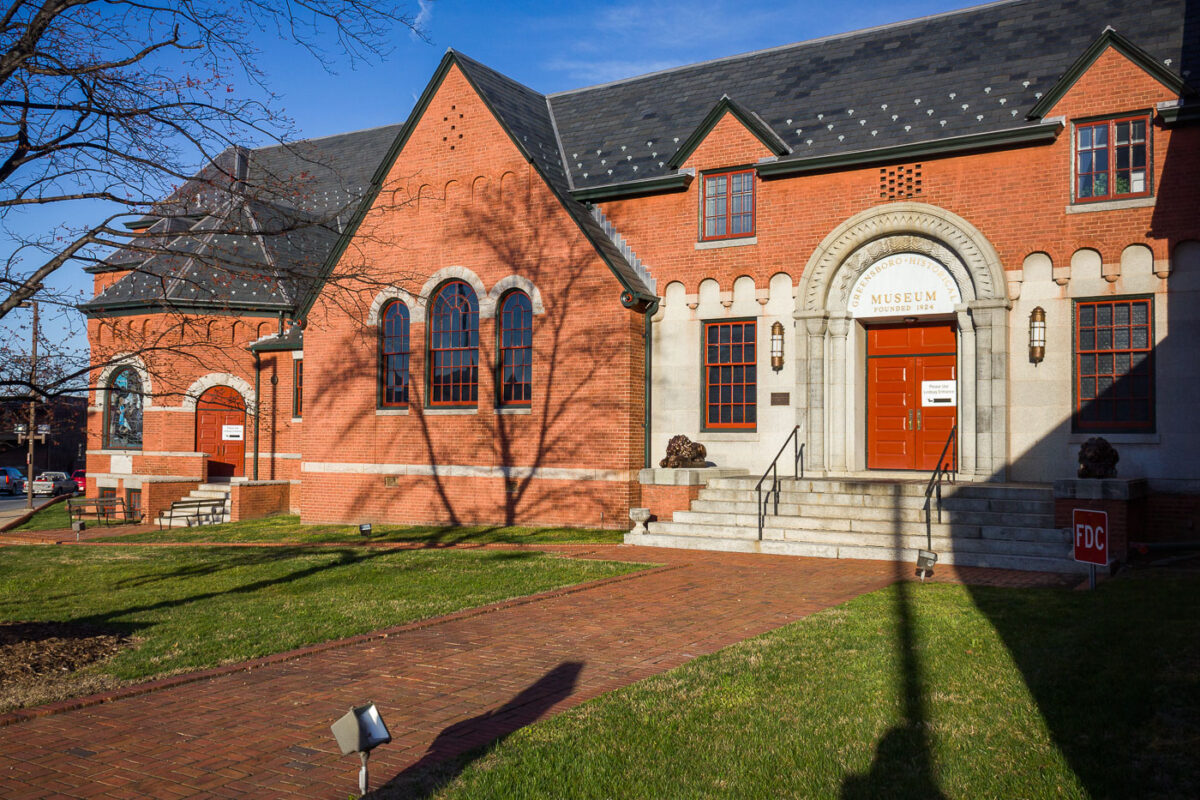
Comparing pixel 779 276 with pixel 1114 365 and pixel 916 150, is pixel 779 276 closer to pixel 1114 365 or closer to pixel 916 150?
pixel 916 150

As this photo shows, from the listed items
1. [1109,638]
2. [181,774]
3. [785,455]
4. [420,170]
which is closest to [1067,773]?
[1109,638]

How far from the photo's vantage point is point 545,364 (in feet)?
69.4

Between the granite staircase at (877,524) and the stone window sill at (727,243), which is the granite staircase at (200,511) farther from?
the stone window sill at (727,243)

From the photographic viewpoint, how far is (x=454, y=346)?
73.9 ft

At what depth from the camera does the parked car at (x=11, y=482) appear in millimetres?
59000

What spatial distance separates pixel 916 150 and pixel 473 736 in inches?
603

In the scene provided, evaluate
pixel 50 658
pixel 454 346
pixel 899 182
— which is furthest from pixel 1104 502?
pixel 454 346

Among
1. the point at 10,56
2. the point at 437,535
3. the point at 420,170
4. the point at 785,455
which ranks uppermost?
the point at 420,170

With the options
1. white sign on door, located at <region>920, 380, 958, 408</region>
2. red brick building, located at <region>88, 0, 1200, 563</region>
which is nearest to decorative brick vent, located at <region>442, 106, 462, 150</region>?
red brick building, located at <region>88, 0, 1200, 563</region>

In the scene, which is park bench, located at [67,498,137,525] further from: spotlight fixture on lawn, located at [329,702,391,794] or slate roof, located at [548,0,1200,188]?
spotlight fixture on lawn, located at [329,702,391,794]

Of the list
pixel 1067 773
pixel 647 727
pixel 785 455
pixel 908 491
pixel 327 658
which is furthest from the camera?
pixel 785 455

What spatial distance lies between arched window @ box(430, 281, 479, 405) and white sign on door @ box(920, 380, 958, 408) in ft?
31.6

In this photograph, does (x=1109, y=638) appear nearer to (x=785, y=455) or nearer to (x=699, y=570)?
(x=699, y=570)

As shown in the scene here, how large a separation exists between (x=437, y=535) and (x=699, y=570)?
7.59 m
